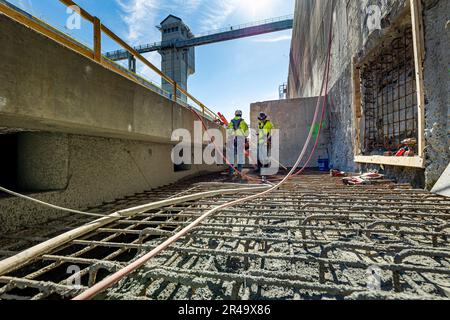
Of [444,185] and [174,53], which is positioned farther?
[174,53]

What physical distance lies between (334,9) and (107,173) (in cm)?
860

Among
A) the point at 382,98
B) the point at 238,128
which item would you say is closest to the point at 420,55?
the point at 382,98

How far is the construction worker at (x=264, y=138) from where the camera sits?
689 centimetres

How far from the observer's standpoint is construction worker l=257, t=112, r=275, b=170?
689 centimetres

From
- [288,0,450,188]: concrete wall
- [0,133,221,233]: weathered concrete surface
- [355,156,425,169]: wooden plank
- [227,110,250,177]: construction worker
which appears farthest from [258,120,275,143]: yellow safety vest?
[0,133,221,233]: weathered concrete surface

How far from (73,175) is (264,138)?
18.0 feet

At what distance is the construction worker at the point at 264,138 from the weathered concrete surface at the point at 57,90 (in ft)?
14.3

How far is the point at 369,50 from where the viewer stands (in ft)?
15.2

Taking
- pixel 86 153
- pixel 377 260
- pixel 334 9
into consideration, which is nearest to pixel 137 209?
pixel 86 153

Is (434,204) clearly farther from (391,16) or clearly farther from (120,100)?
(120,100)

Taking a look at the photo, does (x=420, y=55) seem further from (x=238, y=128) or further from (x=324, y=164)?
(x=324, y=164)

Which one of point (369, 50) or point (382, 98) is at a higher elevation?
point (369, 50)

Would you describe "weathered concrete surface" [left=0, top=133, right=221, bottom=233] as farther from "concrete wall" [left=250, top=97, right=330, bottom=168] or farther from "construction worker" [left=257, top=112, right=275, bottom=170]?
"concrete wall" [left=250, top=97, right=330, bottom=168]

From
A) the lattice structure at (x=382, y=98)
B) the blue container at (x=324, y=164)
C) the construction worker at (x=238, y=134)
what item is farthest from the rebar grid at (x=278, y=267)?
the blue container at (x=324, y=164)
